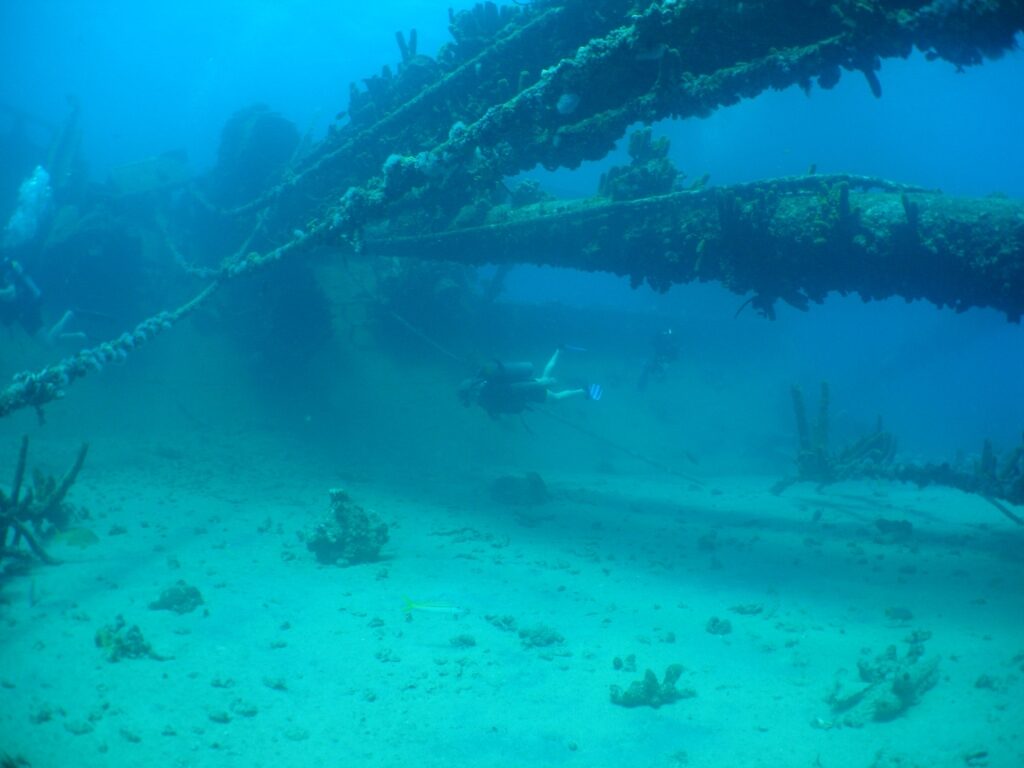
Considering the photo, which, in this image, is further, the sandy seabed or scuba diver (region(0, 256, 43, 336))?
scuba diver (region(0, 256, 43, 336))

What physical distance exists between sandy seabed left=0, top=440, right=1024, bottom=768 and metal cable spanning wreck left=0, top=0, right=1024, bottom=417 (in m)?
2.83

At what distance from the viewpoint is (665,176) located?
295 inches

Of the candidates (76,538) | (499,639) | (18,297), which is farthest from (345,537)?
(18,297)

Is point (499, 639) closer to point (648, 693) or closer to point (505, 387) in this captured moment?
point (648, 693)

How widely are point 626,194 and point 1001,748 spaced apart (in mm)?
6384

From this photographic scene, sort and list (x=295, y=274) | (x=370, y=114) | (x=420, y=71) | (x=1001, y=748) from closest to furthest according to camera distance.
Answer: (x=1001, y=748) < (x=420, y=71) < (x=370, y=114) < (x=295, y=274)

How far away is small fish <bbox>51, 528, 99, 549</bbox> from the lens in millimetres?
7047

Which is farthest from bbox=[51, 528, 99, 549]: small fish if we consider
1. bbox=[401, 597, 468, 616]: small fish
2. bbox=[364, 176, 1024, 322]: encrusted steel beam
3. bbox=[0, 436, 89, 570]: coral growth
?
bbox=[364, 176, 1024, 322]: encrusted steel beam

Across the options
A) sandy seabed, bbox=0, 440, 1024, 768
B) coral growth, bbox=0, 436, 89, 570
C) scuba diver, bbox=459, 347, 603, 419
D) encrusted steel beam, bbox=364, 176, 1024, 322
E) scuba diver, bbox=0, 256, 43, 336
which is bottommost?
sandy seabed, bbox=0, 440, 1024, 768

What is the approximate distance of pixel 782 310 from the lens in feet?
99.7

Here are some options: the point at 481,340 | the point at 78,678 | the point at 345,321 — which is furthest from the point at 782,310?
the point at 78,678

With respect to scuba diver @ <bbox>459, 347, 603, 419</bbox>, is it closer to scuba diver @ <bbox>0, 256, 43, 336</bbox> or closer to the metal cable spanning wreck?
the metal cable spanning wreck

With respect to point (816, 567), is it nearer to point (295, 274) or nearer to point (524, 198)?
point (524, 198)

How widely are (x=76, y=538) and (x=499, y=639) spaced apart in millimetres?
5587
